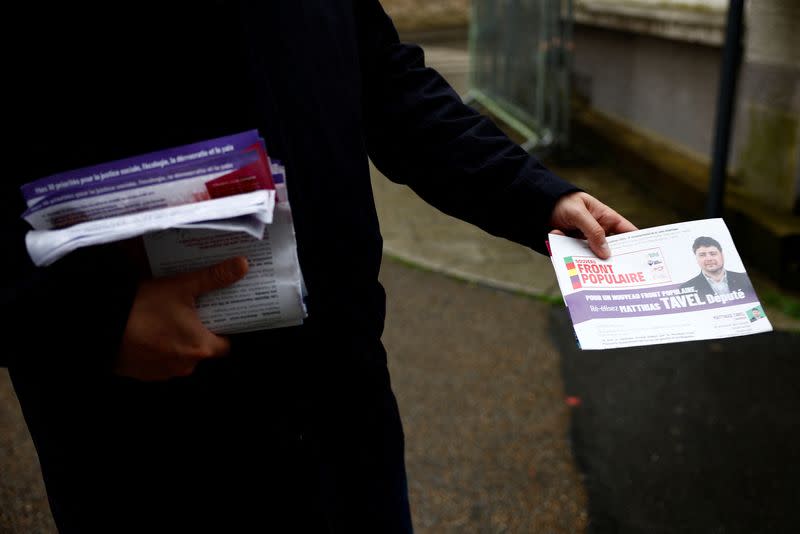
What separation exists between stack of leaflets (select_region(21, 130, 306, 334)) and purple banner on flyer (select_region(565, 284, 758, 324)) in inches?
21.6

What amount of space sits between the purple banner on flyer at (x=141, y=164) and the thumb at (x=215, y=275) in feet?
0.44

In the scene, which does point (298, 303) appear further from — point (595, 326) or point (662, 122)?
point (662, 122)

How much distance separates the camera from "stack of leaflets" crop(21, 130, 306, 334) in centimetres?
100

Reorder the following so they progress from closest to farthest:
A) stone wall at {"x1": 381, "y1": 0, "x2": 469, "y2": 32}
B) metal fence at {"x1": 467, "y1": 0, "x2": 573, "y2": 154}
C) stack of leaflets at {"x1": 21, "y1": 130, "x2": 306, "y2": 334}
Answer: stack of leaflets at {"x1": 21, "y1": 130, "x2": 306, "y2": 334} → metal fence at {"x1": 467, "y1": 0, "x2": 573, "y2": 154} → stone wall at {"x1": 381, "y1": 0, "x2": 469, "y2": 32}

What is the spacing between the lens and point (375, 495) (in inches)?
59.8

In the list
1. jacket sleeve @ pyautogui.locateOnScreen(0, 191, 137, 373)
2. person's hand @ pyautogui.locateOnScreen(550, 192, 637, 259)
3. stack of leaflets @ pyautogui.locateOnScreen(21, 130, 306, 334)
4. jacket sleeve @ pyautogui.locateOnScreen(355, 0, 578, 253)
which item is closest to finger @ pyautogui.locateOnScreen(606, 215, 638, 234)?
person's hand @ pyautogui.locateOnScreen(550, 192, 637, 259)

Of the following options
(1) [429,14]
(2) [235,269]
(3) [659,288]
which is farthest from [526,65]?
(2) [235,269]

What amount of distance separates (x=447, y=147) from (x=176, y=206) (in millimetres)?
605

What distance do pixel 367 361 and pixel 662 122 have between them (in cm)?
586

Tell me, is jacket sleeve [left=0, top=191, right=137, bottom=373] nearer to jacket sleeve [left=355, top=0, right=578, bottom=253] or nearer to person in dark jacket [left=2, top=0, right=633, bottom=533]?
person in dark jacket [left=2, top=0, right=633, bottom=533]

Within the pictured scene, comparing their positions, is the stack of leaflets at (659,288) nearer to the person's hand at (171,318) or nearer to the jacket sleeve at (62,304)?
the person's hand at (171,318)

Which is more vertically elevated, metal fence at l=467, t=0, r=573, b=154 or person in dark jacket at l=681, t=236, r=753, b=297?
person in dark jacket at l=681, t=236, r=753, b=297

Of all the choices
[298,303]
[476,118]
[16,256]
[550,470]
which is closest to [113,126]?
[16,256]

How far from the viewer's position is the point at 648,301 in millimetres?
1401
